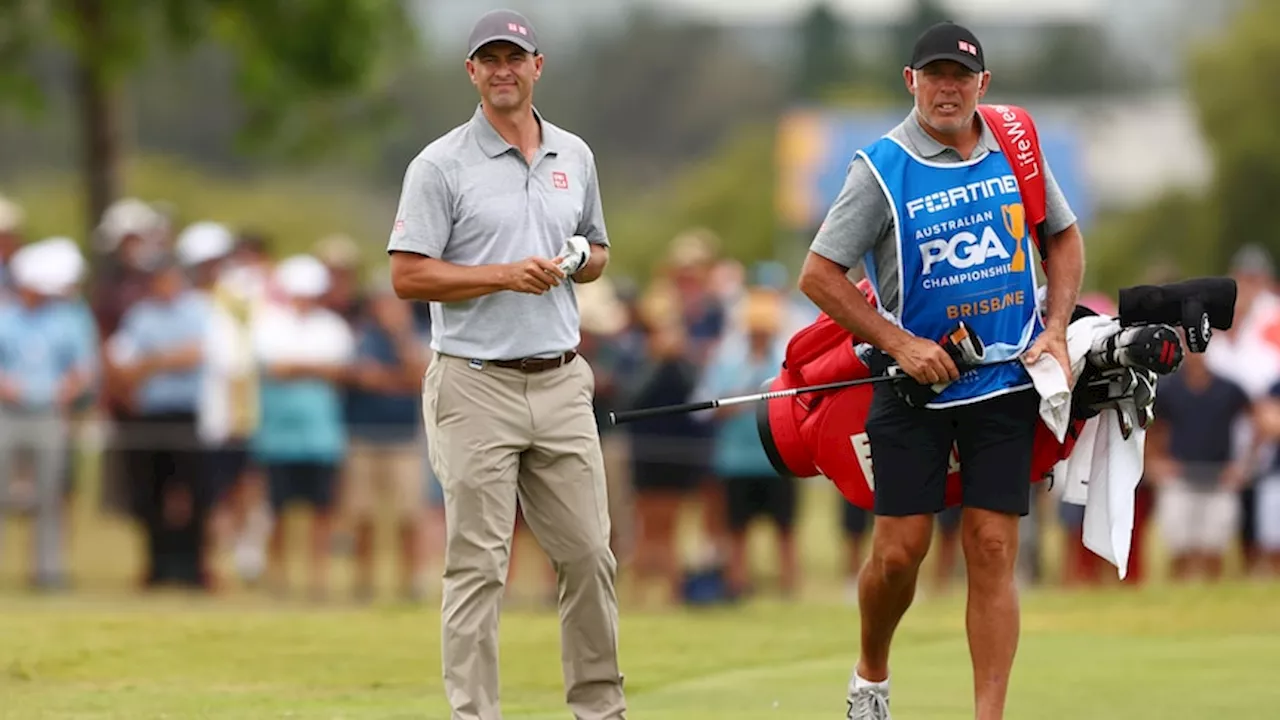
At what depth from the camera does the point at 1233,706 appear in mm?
9383

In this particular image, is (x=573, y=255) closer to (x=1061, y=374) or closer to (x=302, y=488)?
(x=1061, y=374)

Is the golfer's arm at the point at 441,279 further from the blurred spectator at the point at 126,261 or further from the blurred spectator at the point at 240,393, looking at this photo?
the blurred spectator at the point at 126,261

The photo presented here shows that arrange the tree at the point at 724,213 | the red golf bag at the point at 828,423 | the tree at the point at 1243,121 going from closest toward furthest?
the red golf bag at the point at 828,423
the tree at the point at 1243,121
the tree at the point at 724,213

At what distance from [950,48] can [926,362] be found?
1.11m

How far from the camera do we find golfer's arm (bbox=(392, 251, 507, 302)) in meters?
8.25

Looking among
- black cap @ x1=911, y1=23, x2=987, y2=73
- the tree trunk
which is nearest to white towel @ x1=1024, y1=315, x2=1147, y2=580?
black cap @ x1=911, y1=23, x2=987, y2=73

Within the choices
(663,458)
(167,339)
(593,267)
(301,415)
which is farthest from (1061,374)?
(167,339)

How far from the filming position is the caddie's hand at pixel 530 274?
8.21 m

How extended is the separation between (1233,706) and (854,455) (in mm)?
1950

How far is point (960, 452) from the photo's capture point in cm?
846

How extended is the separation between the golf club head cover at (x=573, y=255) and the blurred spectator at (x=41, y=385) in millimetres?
9639

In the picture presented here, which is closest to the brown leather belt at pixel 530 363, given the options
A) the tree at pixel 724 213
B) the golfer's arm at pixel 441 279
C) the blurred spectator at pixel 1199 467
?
A: the golfer's arm at pixel 441 279

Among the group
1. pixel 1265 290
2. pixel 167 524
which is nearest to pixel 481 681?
pixel 167 524

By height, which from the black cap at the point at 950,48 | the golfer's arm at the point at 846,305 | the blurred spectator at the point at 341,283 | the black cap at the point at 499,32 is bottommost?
the golfer's arm at the point at 846,305
